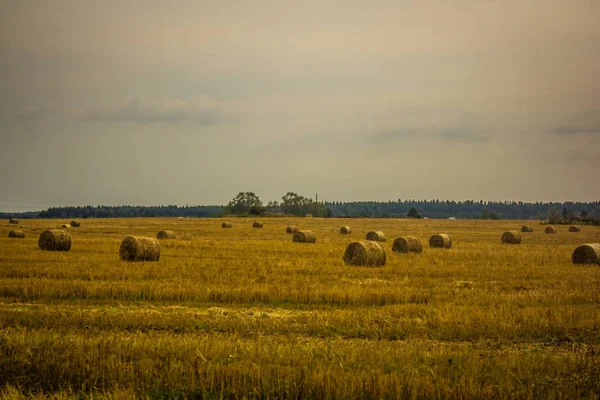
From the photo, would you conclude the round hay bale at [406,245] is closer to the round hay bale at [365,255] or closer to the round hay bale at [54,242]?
the round hay bale at [365,255]

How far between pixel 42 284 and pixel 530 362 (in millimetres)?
12687

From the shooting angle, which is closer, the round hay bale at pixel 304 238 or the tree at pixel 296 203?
the round hay bale at pixel 304 238

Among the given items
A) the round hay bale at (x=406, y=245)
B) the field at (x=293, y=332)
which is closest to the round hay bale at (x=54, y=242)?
the field at (x=293, y=332)

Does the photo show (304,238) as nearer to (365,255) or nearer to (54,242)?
(365,255)

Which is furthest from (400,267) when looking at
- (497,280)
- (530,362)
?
(530,362)

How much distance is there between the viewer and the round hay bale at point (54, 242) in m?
28.6

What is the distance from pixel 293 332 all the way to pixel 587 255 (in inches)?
785

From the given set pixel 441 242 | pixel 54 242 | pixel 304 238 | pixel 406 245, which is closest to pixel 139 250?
pixel 54 242

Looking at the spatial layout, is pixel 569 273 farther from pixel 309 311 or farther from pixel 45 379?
pixel 45 379

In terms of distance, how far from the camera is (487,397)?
289 inches

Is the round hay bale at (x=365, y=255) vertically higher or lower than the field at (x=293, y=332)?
higher

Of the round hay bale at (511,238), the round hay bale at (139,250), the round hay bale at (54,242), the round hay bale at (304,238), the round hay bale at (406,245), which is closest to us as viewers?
the round hay bale at (139,250)

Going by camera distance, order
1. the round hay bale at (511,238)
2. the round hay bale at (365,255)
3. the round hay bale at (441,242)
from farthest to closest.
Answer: the round hay bale at (511,238)
the round hay bale at (441,242)
the round hay bale at (365,255)

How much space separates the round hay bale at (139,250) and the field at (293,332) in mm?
2940
